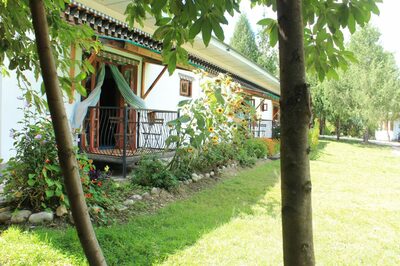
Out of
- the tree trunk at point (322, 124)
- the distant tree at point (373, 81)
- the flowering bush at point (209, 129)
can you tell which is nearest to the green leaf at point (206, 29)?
the flowering bush at point (209, 129)

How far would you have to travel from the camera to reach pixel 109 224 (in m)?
4.04

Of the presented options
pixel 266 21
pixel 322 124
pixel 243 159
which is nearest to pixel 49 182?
pixel 266 21

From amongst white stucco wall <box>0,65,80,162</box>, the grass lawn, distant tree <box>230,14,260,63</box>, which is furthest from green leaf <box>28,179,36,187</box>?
Result: distant tree <box>230,14,260,63</box>

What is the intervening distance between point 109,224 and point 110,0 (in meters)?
5.54

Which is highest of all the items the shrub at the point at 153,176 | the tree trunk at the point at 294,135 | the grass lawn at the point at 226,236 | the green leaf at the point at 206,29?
the green leaf at the point at 206,29

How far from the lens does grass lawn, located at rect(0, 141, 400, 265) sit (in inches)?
124

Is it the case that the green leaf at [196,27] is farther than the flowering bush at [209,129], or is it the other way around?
the flowering bush at [209,129]

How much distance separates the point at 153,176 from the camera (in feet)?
18.8

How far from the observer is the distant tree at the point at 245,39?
39344 millimetres

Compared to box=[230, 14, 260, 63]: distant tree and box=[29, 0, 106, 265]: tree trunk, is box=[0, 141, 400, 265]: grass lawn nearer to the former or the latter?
box=[29, 0, 106, 265]: tree trunk

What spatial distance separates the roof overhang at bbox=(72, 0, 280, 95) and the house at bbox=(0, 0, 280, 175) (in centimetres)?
5

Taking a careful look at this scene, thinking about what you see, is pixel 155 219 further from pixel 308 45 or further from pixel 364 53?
pixel 364 53

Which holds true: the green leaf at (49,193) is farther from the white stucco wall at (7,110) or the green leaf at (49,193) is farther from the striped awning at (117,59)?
the striped awning at (117,59)

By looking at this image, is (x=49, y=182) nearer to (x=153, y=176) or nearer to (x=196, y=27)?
(x=153, y=176)
